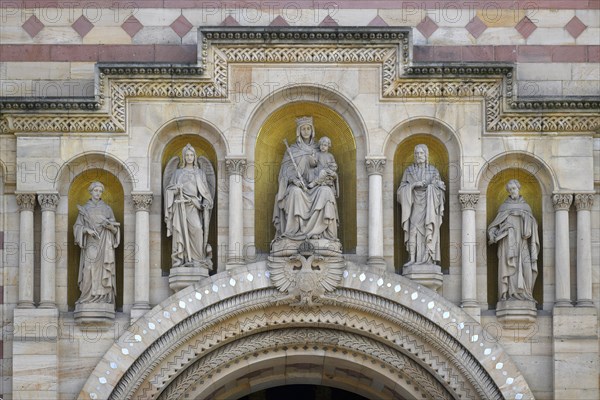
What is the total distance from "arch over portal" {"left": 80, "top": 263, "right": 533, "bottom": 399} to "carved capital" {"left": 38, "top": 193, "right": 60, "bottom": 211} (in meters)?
2.03

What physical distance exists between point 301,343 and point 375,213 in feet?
7.00

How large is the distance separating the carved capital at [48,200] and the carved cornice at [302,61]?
921 millimetres

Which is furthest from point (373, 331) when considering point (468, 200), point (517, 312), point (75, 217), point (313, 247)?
point (75, 217)

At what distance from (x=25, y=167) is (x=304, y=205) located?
3.94 m

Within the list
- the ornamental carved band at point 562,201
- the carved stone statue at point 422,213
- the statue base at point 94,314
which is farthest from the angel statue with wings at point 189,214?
the ornamental carved band at point 562,201

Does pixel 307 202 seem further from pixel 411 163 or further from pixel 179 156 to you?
pixel 179 156

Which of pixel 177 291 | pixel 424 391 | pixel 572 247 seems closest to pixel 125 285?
pixel 177 291

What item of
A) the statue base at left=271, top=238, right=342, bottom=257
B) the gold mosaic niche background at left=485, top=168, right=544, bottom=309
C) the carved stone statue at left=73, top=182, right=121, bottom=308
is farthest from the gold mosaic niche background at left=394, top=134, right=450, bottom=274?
the carved stone statue at left=73, top=182, right=121, bottom=308

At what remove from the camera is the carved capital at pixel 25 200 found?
28.4 m

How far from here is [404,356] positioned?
28438 millimetres

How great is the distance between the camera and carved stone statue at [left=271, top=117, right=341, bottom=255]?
28.2 meters

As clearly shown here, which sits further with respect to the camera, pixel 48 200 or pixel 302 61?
pixel 302 61

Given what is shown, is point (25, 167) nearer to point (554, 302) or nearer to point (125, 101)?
point (125, 101)

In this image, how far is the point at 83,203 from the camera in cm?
2891
